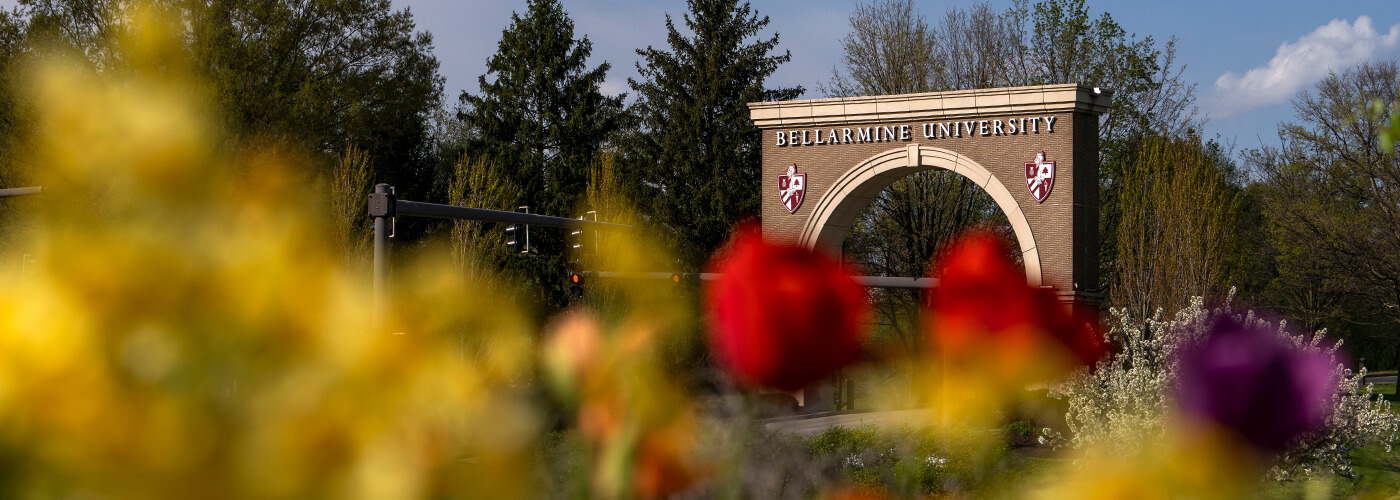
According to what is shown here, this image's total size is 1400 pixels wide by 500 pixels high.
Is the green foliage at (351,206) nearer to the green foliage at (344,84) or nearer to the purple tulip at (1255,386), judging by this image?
the green foliage at (344,84)

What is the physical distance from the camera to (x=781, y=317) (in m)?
1.61

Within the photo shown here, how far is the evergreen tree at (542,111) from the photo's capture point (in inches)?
1612

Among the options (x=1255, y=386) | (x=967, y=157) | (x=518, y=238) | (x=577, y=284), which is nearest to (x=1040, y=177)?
(x=967, y=157)

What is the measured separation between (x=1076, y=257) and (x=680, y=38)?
1865cm

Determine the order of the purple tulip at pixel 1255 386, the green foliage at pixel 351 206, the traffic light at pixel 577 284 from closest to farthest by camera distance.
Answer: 1. the purple tulip at pixel 1255 386
2. the traffic light at pixel 577 284
3. the green foliage at pixel 351 206

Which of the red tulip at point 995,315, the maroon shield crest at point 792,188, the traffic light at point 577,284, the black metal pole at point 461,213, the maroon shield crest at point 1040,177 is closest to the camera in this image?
the red tulip at point 995,315

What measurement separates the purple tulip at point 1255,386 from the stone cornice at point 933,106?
2453 cm

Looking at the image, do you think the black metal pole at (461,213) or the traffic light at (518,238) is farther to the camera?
the traffic light at (518,238)

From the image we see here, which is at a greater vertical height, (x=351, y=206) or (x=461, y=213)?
(x=351, y=206)

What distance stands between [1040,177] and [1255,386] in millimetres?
24974

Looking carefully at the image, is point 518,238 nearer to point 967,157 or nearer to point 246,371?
point 967,157

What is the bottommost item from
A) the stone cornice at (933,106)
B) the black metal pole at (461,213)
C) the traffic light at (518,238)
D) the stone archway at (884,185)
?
the traffic light at (518,238)

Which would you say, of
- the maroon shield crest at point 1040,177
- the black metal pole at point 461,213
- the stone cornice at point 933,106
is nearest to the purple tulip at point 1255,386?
the black metal pole at point 461,213

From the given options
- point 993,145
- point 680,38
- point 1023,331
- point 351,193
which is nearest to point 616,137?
point 680,38
